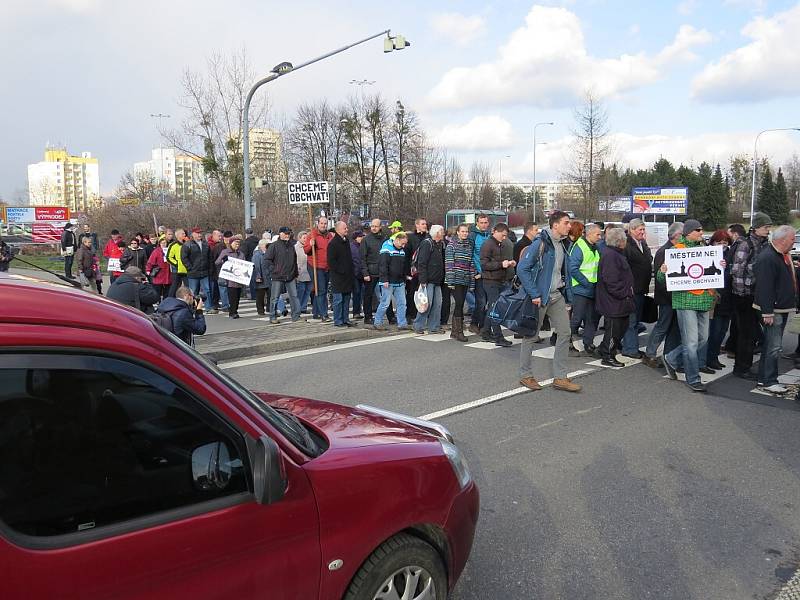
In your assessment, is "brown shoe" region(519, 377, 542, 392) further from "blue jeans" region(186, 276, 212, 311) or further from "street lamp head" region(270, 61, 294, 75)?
"street lamp head" region(270, 61, 294, 75)

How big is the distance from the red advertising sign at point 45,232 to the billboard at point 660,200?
50.4 metres

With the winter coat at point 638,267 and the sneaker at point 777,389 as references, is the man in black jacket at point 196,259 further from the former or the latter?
the sneaker at point 777,389

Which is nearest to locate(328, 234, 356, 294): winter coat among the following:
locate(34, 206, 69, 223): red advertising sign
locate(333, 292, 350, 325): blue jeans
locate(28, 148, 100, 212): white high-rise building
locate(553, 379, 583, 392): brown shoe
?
locate(333, 292, 350, 325): blue jeans

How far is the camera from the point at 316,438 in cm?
266

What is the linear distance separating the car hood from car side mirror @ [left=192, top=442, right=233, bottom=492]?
1.83 ft

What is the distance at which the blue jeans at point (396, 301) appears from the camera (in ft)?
38.5

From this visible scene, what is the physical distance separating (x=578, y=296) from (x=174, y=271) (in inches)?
379

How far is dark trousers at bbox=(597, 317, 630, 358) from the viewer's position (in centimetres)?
891

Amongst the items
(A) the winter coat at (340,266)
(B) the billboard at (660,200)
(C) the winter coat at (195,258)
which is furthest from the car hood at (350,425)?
(B) the billboard at (660,200)

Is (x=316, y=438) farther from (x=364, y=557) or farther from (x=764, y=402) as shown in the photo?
(x=764, y=402)

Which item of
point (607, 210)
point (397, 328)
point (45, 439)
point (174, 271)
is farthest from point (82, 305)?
point (607, 210)

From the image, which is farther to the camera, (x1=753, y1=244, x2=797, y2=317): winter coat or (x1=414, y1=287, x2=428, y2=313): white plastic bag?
(x1=414, y1=287, x2=428, y2=313): white plastic bag

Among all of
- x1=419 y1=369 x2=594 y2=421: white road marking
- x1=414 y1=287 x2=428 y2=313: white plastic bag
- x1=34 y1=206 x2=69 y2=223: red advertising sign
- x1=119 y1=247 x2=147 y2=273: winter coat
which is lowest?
x1=419 y1=369 x2=594 y2=421: white road marking

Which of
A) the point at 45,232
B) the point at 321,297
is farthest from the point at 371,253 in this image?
the point at 45,232
